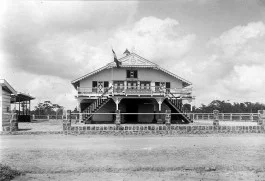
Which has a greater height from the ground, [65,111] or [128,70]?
[128,70]

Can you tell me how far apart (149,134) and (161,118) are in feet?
47.9

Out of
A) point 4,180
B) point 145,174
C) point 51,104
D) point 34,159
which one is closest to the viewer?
point 4,180

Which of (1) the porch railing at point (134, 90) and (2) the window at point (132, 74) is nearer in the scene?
(1) the porch railing at point (134, 90)

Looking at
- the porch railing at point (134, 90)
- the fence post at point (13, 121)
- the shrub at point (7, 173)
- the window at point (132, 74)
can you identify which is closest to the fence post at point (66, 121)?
the fence post at point (13, 121)

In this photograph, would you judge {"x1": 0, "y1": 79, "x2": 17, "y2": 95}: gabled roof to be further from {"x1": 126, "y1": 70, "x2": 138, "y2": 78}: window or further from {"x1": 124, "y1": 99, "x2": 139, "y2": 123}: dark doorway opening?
{"x1": 126, "y1": 70, "x2": 138, "y2": 78}: window

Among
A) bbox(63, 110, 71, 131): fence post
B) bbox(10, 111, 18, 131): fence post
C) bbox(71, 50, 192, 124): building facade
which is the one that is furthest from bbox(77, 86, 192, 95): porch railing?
bbox(10, 111, 18, 131): fence post

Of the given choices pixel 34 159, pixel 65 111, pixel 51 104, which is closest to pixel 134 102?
pixel 65 111

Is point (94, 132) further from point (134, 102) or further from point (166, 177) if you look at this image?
point (134, 102)

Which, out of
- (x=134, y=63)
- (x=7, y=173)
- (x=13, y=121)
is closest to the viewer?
(x=7, y=173)

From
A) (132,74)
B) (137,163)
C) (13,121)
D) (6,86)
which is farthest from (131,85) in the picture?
(137,163)

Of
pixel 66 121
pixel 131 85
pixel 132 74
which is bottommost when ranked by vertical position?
pixel 66 121

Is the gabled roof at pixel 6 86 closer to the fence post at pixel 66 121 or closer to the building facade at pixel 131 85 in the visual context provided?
the fence post at pixel 66 121

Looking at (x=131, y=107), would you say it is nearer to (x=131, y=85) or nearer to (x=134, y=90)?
(x=131, y=85)

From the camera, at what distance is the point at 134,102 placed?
3600cm
